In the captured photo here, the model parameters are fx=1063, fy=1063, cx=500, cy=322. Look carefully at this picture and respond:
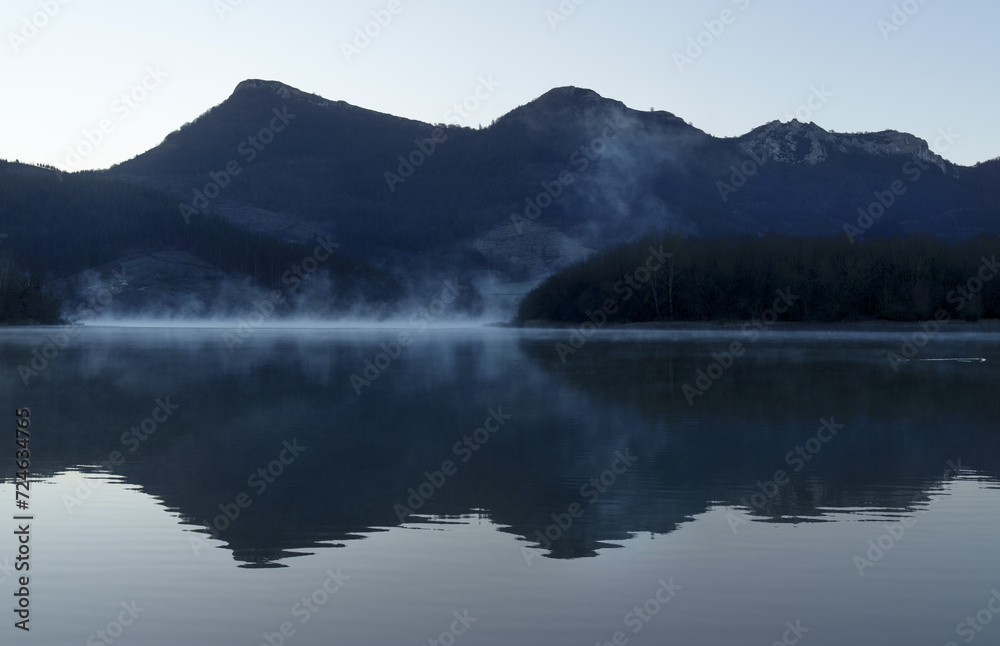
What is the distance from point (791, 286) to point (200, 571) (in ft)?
377

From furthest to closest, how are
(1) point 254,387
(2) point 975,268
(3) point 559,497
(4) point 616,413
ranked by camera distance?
1. (2) point 975,268
2. (1) point 254,387
3. (4) point 616,413
4. (3) point 559,497

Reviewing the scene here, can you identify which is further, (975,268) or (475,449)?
(975,268)

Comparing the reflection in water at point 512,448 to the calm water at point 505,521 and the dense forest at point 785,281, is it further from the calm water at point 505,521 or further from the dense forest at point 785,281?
the dense forest at point 785,281

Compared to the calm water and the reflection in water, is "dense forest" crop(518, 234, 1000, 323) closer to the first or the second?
the reflection in water

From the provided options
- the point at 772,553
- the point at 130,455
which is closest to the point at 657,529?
the point at 772,553

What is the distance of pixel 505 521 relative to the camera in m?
14.9

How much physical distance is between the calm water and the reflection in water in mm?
94

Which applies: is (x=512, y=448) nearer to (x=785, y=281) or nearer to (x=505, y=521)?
(x=505, y=521)

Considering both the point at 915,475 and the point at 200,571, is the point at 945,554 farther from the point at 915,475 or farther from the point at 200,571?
the point at 200,571

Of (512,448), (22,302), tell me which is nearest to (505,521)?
(512,448)

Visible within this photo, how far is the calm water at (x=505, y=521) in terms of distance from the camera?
1045 cm

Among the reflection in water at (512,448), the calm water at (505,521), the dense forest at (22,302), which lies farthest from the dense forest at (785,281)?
the calm water at (505,521)

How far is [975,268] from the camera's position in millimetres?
116062

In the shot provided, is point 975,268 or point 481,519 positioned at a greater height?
point 975,268
